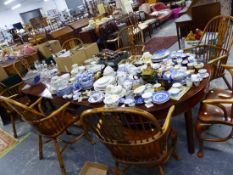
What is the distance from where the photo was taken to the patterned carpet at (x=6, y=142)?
8.27 ft

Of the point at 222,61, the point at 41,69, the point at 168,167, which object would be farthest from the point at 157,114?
the point at 41,69

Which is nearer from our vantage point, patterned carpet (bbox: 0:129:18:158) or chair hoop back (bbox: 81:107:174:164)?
chair hoop back (bbox: 81:107:174:164)

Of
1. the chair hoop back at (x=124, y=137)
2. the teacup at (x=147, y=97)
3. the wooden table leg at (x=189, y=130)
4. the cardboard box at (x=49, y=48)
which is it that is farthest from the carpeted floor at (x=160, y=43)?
the chair hoop back at (x=124, y=137)

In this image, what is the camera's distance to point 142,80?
1643 millimetres

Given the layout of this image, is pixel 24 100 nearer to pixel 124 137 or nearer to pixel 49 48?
pixel 49 48

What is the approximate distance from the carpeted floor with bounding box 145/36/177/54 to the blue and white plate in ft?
10.5

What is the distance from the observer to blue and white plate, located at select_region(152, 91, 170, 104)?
1369 millimetres

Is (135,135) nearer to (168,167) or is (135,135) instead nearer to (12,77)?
(168,167)

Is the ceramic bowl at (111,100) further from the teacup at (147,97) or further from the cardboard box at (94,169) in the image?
the cardboard box at (94,169)

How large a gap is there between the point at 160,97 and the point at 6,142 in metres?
2.30

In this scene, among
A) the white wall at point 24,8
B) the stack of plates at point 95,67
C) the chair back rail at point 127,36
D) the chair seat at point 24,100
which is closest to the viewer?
the stack of plates at point 95,67

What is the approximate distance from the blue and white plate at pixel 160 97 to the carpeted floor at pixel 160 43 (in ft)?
10.5

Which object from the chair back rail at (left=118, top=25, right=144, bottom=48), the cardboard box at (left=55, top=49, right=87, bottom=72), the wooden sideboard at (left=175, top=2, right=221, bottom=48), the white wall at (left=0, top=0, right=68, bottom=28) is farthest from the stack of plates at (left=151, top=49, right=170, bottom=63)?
the white wall at (left=0, top=0, right=68, bottom=28)

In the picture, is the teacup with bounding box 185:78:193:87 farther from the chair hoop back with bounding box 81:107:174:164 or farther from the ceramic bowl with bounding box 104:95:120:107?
the ceramic bowl with bounding box 104:95:120:107
